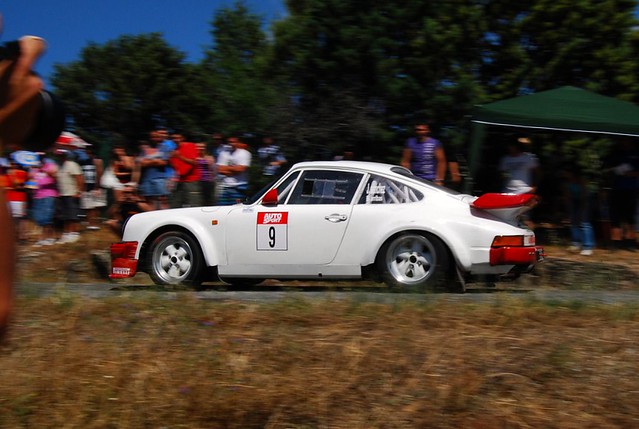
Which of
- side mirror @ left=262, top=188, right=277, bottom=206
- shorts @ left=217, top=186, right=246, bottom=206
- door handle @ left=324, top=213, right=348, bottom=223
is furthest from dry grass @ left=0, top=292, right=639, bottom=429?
shorts @ left=217, top=186, right=246, bottom=206

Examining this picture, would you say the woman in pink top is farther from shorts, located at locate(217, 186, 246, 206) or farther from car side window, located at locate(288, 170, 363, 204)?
car side window, located at locate(288, 170, 363, 204)

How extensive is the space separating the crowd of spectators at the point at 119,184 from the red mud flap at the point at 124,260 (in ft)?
8.85

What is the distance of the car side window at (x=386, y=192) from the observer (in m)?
8.33

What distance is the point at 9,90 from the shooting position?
1651mm

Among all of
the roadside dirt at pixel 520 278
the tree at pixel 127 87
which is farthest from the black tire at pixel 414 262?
the tree at pixel 127 87

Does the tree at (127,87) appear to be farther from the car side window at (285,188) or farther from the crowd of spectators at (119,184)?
the car side window at (285,188)

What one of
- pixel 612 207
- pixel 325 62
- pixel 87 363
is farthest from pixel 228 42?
pixel 87 363

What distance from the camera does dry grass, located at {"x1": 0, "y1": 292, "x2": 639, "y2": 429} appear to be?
4289 mm

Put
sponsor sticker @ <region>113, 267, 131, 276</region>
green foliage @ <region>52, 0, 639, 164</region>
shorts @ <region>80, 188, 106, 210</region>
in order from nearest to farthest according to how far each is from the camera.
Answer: sponsor sticker @ <region>113, 267, 131, 276</region> < shorts @ <region>80, 188, 106, 210</region> < green foliage @ <region>52, 0, 639, 164</region>

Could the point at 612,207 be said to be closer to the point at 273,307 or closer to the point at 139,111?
the point at 273,307

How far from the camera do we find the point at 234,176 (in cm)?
1151

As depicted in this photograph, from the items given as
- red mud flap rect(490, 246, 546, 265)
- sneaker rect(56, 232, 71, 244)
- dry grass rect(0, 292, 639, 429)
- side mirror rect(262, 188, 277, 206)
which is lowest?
dry grass rect(0, 292, 639, 429)

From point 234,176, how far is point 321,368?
716cm

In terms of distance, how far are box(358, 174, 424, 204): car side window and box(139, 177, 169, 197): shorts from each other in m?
4.39
